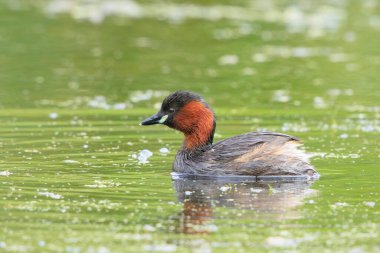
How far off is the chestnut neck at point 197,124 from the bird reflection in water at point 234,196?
2.27 feet

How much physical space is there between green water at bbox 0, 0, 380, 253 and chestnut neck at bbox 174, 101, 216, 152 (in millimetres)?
639

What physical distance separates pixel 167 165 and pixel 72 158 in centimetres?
128

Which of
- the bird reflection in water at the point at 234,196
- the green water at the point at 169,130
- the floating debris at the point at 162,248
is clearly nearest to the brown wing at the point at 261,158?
the bird reflection in water at the point at 234,196

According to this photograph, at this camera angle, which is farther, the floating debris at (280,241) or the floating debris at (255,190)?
the floating debris at (255,190)

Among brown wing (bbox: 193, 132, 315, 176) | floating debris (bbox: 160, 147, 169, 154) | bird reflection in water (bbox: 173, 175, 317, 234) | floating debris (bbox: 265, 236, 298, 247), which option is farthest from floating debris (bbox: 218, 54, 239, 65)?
floating debris (bbox: 265, 236, 298, 247)

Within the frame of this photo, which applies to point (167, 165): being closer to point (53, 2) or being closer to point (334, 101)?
point (334, 101)

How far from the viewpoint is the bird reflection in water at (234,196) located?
33.0ft

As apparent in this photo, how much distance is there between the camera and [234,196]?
36.9 feet

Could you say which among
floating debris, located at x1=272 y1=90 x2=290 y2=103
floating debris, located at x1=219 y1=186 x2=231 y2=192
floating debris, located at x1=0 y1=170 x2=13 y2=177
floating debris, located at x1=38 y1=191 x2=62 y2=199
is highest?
floating debris, located at x1=272 y1=90 x2=290 y2=103

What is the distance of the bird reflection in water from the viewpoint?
33.0 feet

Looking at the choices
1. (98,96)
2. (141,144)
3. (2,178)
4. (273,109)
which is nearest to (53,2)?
(98,96)

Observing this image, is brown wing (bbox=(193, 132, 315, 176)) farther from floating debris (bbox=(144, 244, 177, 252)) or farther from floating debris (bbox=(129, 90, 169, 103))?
floating debris (bbox=(129, 90, 169, 103))

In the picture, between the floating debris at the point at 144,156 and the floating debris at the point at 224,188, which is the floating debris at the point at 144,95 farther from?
the floating debris at the point at 224,188

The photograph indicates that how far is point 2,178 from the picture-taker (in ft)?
39.4
